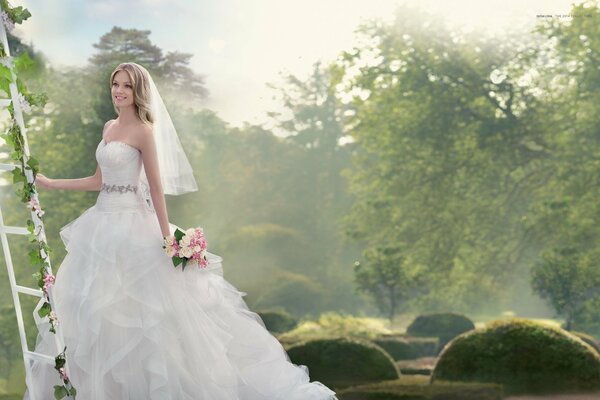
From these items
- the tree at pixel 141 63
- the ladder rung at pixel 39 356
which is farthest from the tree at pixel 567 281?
the ladder rung at pixel 39 356

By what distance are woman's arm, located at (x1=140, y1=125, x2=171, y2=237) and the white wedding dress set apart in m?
0.09

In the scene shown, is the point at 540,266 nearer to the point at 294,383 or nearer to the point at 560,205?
the point at 560,205

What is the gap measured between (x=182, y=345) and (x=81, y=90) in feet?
36.4

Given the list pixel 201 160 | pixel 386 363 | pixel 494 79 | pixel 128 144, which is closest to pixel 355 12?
pixel 494 79

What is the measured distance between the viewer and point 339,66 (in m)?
16.9

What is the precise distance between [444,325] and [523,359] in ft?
13.4

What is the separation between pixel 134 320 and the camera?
5.28 m

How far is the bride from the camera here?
520cm

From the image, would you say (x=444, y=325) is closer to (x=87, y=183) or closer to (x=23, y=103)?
(x=87, y=183)

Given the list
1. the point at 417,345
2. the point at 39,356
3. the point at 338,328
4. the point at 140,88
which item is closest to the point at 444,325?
the point at 417,345

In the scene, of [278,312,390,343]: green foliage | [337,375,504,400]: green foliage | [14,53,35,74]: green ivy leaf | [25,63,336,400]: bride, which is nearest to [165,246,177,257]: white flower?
[25,63,336,400]: bride

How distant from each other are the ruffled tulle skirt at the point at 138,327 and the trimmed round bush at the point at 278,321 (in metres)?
9.94

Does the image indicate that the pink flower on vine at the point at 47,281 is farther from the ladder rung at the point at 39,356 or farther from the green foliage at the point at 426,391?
the green foliage at the point at 426,391

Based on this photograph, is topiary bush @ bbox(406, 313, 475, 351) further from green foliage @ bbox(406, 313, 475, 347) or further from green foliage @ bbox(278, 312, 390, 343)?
green foliage @ bbox(278, 312, 390, 343)
